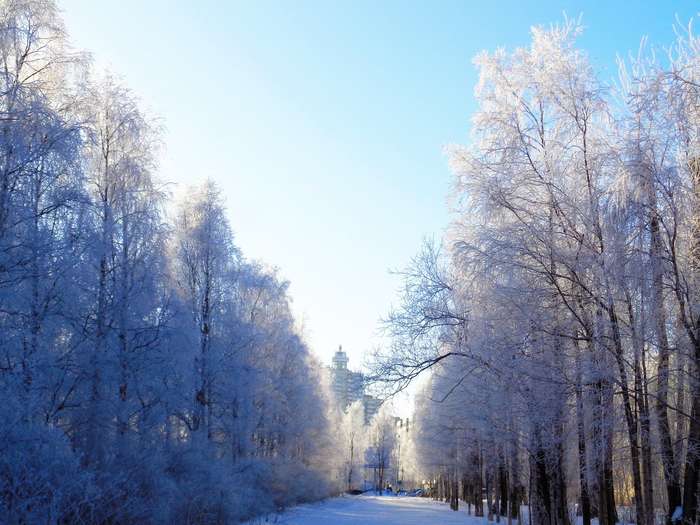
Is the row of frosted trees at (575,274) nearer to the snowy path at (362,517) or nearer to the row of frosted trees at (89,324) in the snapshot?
the row of frosted trees at (89,324)

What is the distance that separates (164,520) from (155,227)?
874cm

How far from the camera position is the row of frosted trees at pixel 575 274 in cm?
974

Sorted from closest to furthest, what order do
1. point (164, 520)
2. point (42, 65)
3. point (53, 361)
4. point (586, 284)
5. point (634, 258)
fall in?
point (634, 258) → point (586, 284) → point (53, 361) → point (164, 520) → point (42, 65)

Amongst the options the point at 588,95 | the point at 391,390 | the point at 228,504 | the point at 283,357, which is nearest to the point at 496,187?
the point at 588,95

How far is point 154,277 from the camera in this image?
Result: 18.0 metres

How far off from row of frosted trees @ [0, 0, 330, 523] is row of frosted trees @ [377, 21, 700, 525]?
5661 millimetres

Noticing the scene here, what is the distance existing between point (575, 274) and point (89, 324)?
37.4ft

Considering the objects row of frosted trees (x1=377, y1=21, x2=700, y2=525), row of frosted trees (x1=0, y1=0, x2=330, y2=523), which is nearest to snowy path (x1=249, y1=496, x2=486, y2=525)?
row of frosted trees (x1=0, y1=0, x2=330, y2=523)

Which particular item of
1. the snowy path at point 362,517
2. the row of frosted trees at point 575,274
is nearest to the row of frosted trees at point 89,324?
the snowy path at point 362,517

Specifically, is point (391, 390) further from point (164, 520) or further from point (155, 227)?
point (155, 227)

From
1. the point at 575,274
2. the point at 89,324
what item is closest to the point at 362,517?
the point at 89,324

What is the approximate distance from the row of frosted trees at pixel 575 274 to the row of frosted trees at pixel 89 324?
5.66 meters

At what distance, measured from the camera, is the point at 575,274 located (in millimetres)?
10438

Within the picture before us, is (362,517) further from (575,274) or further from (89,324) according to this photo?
(575,274)
